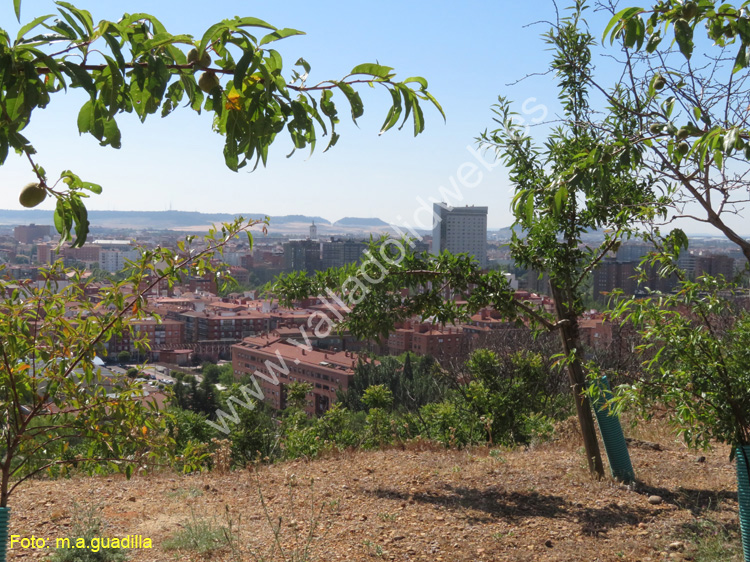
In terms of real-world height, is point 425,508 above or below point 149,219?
below

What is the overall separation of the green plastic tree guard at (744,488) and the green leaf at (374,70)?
6.09ft

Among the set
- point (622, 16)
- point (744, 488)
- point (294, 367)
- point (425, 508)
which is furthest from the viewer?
point (294, 367)

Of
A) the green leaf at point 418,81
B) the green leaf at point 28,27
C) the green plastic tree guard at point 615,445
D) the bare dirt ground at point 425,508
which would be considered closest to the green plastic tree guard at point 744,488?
the bare dirt ground at point 425,508

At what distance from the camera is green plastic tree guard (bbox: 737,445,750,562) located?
2.08 m

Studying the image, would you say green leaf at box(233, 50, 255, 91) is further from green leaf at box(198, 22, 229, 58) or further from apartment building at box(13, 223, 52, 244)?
apartment building at box(13, 223, 52, 244)

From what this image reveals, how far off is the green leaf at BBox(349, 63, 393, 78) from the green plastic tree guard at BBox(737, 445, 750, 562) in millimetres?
1857

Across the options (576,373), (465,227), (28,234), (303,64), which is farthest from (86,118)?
(28,234)

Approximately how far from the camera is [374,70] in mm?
866

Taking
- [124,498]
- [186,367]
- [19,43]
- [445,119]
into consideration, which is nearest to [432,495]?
[124,498]

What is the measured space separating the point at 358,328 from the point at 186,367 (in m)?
28.6

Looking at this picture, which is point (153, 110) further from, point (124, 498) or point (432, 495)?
point (124, 498)

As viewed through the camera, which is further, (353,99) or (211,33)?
(353,99)

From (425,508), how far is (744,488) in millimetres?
1435

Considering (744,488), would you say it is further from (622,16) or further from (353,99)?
(353,99)
